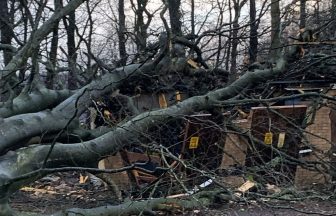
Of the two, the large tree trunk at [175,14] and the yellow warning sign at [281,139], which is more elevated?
the large tree trunk at [175,14]

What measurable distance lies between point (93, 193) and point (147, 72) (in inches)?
85.9

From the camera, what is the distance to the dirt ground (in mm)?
6516

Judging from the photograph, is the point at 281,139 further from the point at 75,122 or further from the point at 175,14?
the point at 175,14

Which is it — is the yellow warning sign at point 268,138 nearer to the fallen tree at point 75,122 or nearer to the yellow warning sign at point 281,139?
the yellow warning sign at point 281,139

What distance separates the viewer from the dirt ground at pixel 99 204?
6.52 metres

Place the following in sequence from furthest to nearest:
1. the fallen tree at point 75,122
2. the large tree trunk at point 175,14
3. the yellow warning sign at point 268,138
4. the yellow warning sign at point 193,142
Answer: the large tree trunk at point 175,14, the yellow warning sign at point 193,142, the yellow warning sign at point 268,138, the fallen tree at point 75,122

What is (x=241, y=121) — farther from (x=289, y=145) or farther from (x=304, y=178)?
(x=304, y=178)

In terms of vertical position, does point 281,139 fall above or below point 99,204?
above

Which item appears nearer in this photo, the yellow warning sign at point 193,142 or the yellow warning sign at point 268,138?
the yellow warning sign at point 268,138

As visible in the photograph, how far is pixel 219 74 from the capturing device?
8.69 m

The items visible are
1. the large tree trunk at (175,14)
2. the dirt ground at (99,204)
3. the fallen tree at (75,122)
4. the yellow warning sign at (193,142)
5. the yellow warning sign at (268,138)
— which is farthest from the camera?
the large tree trunk at (175,14)

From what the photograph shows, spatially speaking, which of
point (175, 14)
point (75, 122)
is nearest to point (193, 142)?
point (75, 122)

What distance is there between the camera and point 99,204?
6.74 meters

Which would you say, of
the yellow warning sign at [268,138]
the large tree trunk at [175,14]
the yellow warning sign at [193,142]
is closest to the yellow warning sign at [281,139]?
the yellow warning sign at [268,138]
